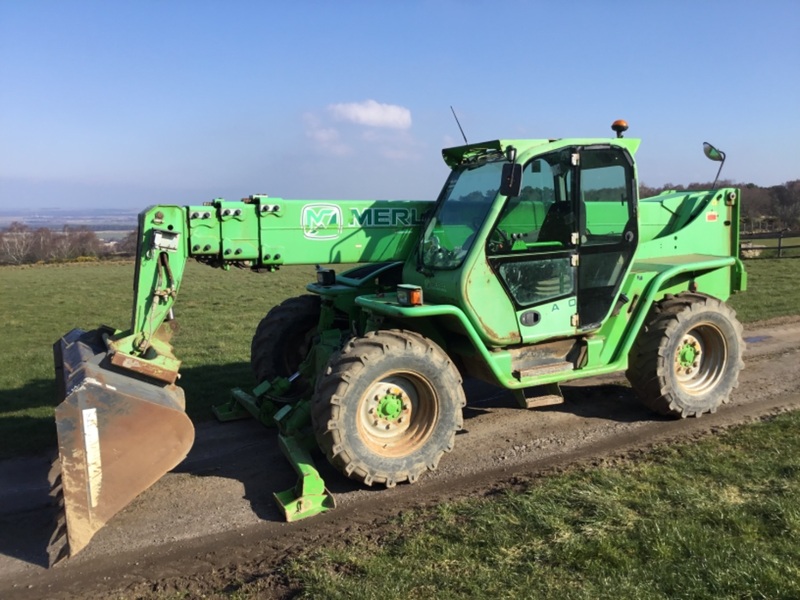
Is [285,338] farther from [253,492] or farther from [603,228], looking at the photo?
[603,228]

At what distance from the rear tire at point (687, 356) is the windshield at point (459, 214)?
7.34 feet

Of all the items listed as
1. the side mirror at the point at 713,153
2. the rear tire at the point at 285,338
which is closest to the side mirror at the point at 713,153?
the side mirror at the point at 713,153

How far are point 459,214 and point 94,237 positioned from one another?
46.1 m

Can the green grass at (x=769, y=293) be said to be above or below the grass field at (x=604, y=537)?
above

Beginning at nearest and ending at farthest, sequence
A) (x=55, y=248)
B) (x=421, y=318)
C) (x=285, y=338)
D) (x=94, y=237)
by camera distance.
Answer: (x=421, y=318) < (x=285, y=338) < (x=55, y=248) < (x=94, y=237)

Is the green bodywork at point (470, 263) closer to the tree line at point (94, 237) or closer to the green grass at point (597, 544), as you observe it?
the green grass at point (597, 544)

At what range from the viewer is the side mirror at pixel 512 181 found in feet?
17.4

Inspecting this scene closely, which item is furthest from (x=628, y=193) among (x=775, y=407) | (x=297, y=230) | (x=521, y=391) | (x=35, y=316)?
(x=35, y=316)

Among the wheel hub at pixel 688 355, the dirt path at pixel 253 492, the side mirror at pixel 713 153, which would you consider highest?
the side mirror at pixel 713 153

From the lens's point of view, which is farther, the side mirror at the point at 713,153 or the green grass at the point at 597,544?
the side mirror at the point at 713,153

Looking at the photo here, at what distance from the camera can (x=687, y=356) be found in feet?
22.2

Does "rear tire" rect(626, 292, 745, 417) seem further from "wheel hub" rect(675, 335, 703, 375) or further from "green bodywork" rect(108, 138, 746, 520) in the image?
"green bodywork" rect(108, 138, 746, 520)

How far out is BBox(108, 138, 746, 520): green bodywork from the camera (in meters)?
5.34

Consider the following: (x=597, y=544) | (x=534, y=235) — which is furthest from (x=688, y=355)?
(x=597, y=544)
